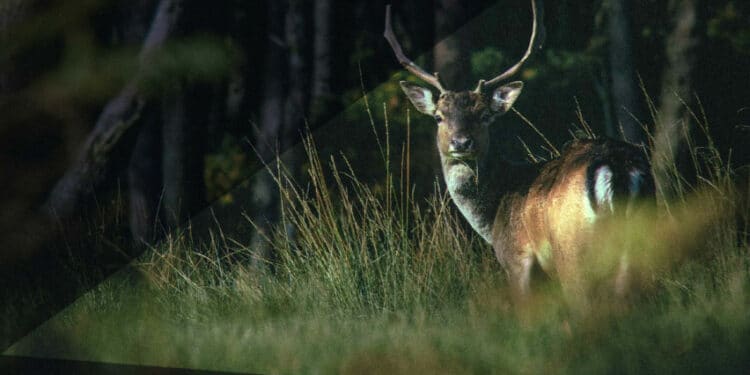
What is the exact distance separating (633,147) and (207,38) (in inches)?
170

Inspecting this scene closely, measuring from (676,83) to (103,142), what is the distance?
4.20 metres

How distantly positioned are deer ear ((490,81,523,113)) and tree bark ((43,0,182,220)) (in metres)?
2.93

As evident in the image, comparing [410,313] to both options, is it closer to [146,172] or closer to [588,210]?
[588,210]

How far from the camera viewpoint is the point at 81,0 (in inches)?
403

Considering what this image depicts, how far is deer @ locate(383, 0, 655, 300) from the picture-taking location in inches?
271

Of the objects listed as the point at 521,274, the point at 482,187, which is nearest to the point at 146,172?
the point at 482,187

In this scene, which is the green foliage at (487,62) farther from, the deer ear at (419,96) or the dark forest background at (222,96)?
the deer ear at (419,96)

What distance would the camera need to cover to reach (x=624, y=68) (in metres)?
9.71

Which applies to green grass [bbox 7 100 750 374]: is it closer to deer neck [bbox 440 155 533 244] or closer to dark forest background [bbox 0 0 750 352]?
deer neck [bbox 440 155 533 244]

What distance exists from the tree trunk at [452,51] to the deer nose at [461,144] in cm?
238

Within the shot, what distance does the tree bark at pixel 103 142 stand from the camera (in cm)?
966

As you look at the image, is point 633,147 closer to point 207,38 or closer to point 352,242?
point 352,242

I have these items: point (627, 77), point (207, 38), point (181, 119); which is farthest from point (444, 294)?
point (181, 119)

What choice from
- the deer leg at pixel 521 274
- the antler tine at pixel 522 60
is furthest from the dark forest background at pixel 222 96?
the deer leg at pixel 521 274
